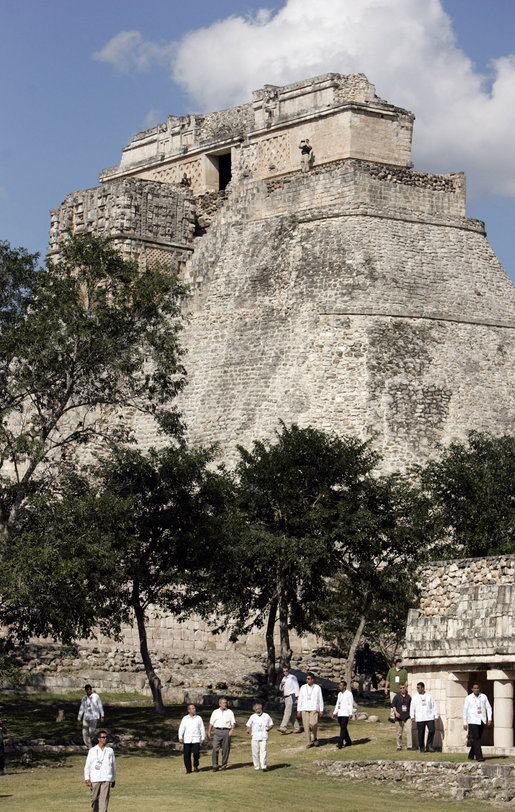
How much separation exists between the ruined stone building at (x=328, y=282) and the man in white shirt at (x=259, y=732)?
41.1ft

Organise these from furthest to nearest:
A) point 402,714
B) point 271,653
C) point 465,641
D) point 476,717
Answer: point 271,653 < point 402,714 < point 465,641 < point 476,717

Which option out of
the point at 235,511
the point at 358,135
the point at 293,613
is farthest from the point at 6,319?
the point at 358,135

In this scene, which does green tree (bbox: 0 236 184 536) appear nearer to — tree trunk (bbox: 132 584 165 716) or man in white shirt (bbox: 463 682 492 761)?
tree trunk (bbox: 132 584 165 716)

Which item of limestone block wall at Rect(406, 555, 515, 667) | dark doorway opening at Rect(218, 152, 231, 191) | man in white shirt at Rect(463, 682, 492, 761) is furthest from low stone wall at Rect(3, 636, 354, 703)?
dark doorway opening at Rect(218, 152, 231, 191)

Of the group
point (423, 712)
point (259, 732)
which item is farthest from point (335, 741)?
point (423, 712)

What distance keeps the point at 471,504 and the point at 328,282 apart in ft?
32.2

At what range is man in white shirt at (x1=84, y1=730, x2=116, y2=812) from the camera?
634 inches

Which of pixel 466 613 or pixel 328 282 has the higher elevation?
pixel 328 282

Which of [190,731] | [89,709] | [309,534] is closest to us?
[190,731]

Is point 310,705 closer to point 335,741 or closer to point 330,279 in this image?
point 335,741

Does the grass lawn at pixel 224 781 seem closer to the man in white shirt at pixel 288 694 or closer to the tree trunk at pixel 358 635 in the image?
the man in white shirt at pixel 288 694

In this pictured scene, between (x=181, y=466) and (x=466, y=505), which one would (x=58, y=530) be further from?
(x=466, y=505)

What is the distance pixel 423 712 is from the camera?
19.4 metres

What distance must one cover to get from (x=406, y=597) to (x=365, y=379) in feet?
31.7
